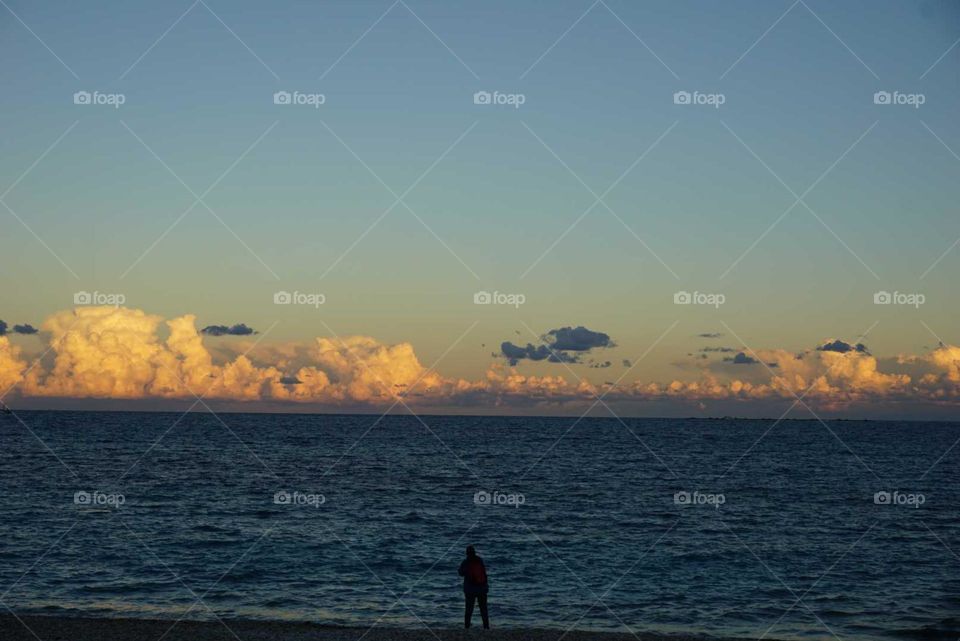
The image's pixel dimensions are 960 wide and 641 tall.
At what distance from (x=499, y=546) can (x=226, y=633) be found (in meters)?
23.0

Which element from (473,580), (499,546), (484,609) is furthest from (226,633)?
(499,546)

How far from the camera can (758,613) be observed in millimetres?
33875

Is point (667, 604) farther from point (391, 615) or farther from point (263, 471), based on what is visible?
point (263, 471)

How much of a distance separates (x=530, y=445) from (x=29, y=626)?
435 ft

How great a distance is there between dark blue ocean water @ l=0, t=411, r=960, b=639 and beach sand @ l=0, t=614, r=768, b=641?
3.56 meters

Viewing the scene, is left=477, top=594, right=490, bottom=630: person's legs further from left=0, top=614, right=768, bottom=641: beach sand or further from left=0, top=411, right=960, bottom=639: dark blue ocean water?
left=0, top=411, right=960, bottom=639: dark blue ocean water

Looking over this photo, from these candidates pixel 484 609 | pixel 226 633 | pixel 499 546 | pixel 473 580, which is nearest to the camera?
pixel 226 633

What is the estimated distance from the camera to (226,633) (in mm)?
26062

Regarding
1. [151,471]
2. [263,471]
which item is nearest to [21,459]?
[151,471]

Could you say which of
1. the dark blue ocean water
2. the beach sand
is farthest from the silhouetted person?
the dark blue ocean water

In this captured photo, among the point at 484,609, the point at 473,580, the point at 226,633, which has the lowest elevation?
the point at 226,633

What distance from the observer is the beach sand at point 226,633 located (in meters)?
25.4

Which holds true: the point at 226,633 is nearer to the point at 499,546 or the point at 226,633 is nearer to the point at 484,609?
the point at 484,609

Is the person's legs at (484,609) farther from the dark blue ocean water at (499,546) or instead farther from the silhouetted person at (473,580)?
the dark blue ocean water at (499,546)
